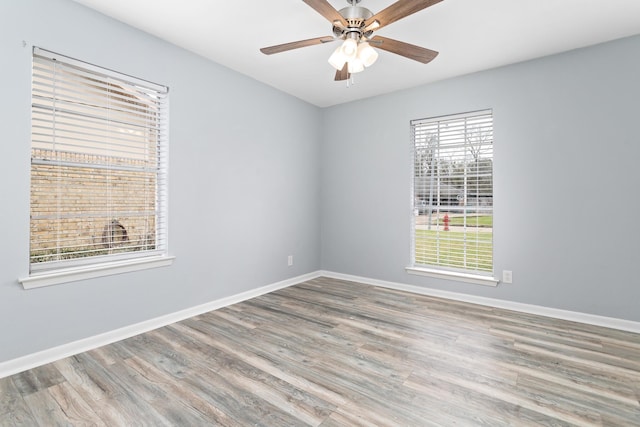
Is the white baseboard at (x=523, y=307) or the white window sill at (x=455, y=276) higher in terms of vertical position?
the white window sill at (x=455, y=276)

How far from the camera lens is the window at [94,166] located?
2.22 metres

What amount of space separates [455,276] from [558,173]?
4.70 ft

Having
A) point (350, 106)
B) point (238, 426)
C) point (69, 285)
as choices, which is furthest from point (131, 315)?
point (350, 106)

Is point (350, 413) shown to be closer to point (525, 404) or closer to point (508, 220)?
point (525, 404)

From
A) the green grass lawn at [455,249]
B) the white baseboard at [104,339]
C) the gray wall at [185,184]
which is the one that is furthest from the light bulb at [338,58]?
the white baseboard at [104,339]

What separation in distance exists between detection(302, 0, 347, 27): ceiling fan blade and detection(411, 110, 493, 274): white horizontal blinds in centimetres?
217

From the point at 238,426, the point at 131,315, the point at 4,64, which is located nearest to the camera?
the point at 238,426

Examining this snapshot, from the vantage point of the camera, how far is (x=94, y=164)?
97.0 inches

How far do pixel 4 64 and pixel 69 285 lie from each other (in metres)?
1.48

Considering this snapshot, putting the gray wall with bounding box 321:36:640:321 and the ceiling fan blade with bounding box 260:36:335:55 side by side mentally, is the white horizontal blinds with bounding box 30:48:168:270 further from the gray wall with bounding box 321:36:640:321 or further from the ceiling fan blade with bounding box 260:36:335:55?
the gray wall with bounding box 321:36:640:321

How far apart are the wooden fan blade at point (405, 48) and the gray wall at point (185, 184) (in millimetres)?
1794

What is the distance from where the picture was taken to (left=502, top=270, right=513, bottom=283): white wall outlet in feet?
10.8

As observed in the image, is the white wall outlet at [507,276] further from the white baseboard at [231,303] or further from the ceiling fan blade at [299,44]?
the ceiling fan blade at [299,44]

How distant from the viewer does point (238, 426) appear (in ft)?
5.16
